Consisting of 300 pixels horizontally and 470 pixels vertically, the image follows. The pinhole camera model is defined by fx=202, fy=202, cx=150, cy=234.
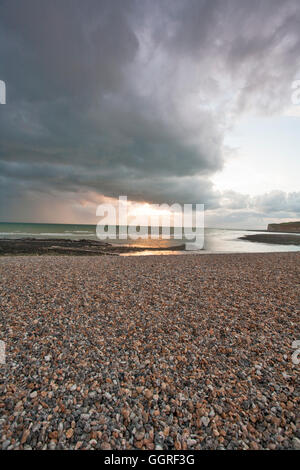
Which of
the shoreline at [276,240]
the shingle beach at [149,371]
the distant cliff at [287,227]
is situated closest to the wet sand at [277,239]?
the shoreline at [276,240]

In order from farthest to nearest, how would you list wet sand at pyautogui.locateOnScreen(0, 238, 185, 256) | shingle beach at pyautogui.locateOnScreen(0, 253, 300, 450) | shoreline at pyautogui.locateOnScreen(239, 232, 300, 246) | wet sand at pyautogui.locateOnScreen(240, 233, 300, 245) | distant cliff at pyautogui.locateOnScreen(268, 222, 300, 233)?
distant cliff at pyautogui.locateOnScreen(268, 222, 300, 233) → wet sand at pyautogui.locateOnScreen(240, 233, 300, 245) → shoreline at pyautogui.locateOnScreen(239, 232, 300, 246) → wet sand at pyautogui.locateOnScreen(0, 238, 185, 256) → shingle beach at pyautogui.locateOnScreen(0, 253, 300, 450)

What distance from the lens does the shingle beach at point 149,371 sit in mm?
3105

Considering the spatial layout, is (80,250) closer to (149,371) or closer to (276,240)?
(149,371)

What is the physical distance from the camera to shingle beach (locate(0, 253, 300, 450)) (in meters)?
3.11

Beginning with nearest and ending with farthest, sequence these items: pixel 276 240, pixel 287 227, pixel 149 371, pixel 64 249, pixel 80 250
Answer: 1. pixel 149 371
2. pixel 80 250
3. pixel 64 249
4. pixel 276 240
5. pixel 287 227

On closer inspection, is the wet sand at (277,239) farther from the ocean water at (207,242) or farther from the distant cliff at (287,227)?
the distant cliff at (287,227)

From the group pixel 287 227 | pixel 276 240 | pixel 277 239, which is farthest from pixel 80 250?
pixel 287 227

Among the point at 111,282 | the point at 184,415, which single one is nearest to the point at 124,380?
the point at 184,415

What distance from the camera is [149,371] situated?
4316mm

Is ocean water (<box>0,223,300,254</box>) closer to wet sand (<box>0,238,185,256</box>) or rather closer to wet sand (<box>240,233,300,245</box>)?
wet sand (<box>0,238,185,256</box>)

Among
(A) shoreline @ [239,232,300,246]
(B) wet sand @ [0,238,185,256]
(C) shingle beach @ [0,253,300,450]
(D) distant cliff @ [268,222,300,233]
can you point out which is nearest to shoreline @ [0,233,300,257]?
(B) wet sand @ [0,238,185,256]
